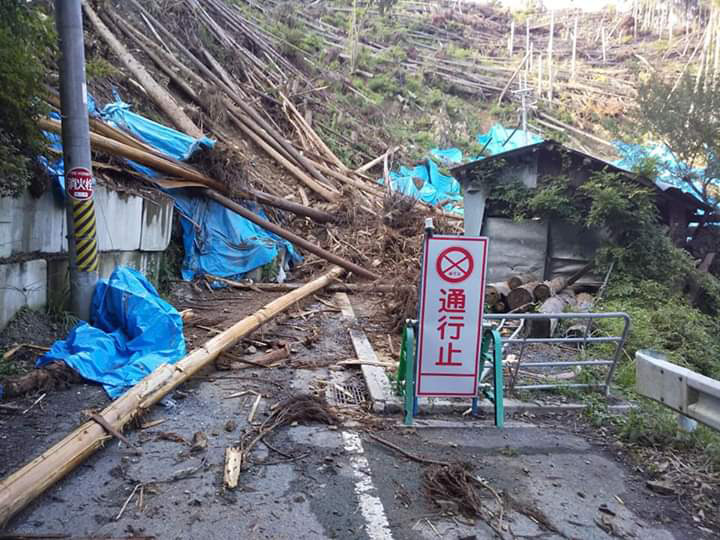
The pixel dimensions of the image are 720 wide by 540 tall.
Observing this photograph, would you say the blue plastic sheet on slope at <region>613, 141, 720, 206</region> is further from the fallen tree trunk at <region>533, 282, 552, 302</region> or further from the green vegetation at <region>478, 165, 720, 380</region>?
the fallen tree trunk at <region>533, 282, 552, 302</region>

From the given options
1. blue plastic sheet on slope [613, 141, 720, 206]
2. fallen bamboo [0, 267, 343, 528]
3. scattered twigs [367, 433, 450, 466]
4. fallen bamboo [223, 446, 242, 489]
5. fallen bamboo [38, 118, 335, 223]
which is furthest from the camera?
blue plastic sheet on slope [613, 141, 720, 206]

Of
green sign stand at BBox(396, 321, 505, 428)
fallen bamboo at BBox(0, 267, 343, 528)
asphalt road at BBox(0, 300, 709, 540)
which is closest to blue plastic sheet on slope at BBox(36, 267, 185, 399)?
fallen bamboo at BBox(0, 267, 343, 528)

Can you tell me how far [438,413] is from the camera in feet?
16.6

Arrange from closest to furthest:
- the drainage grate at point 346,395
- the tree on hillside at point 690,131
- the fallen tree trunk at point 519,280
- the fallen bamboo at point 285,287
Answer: the drainage grate at point 346,395 → the fallen bamboo at point 285,287 → the fallen tree trunk at point 519,280 → the tree on hillside at point 690,131

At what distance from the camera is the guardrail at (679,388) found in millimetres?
3277

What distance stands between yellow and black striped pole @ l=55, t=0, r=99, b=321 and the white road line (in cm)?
450

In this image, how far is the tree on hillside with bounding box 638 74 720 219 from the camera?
1380 centimetres

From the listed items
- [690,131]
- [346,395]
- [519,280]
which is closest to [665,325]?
[519,280]

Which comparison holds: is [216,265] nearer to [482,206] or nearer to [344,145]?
[482,206]

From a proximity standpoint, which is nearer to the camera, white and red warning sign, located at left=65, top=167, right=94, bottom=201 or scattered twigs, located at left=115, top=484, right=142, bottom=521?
scattered twigs, located at left=115, top=484, right=142, bottom=521

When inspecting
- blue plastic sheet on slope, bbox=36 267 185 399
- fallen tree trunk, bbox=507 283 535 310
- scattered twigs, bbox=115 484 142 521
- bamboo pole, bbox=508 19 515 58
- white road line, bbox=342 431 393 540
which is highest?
bamboo pole, bbox=508 19 515 58

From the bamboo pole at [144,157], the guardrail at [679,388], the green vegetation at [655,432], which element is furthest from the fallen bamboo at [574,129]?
the guardrail at [679,388]

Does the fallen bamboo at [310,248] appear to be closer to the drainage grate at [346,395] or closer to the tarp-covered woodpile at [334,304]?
the tarp-covered woodpile at [334,304]

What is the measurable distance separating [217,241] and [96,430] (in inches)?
304
